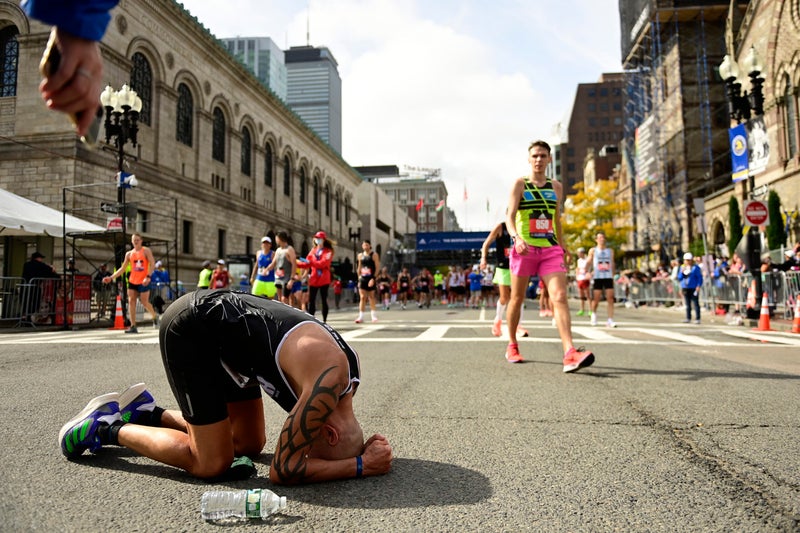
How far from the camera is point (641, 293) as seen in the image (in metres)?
23.6

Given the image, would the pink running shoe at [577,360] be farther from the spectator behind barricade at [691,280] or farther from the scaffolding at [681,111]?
the scaffolding at [681,111]

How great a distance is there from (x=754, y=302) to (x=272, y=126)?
125 feet

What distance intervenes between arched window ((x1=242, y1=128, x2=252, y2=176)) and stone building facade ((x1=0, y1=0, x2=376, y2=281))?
0.24ft

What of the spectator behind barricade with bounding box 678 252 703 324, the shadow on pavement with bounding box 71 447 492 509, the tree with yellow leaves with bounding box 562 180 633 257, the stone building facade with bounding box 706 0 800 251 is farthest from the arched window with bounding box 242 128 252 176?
the shadow on pavement with bounding box 71 447 492 509

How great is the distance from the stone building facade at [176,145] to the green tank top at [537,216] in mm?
12978

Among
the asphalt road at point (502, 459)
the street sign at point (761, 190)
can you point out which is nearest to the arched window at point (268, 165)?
the street sign at point (761, 190)

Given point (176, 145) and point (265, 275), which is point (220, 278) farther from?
point (176, 145)

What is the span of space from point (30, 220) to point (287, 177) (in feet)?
119

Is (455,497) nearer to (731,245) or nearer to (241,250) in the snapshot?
(731,245)

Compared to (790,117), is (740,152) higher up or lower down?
lower down

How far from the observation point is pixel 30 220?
42.0 feet

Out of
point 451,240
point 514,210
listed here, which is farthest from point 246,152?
point 514,210

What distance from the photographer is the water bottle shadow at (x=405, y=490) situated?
2088 mm

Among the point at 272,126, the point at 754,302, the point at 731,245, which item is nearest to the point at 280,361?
the point at 754,302
